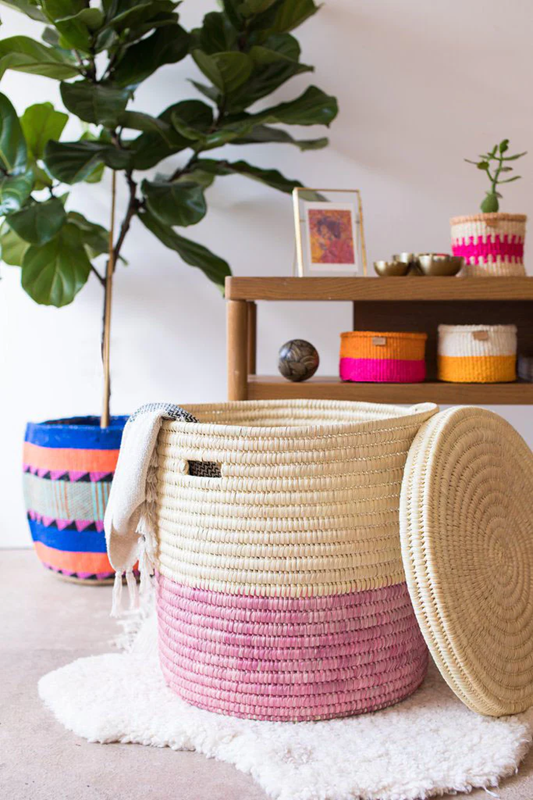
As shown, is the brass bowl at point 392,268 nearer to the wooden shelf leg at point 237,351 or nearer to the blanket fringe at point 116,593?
the wooden shelf leg at point 237,351

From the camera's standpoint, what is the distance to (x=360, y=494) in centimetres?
112

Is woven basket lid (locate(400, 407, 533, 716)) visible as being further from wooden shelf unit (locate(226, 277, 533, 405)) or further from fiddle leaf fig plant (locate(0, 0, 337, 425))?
fiddle leaf fig plant (locate(0, 0, 337, 425))

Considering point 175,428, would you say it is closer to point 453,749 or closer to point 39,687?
point 39,687

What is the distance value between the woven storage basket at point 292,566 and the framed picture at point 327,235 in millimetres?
731

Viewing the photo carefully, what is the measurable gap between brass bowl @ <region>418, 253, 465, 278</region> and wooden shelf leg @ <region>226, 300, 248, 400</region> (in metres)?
0.39

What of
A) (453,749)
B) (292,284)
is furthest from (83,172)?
(453,749)

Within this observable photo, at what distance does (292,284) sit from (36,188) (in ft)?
2.20

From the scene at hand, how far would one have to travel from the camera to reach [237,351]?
1640 mm

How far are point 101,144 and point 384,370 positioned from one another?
0.80 metres

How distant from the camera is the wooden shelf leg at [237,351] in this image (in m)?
1.64

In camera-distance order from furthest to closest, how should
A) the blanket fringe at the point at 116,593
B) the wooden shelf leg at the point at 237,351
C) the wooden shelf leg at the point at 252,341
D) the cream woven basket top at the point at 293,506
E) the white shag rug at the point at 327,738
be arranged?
the wooden shelf leg at the point at 252,341
the wooden shelf leg at the point at 237,351
the blanket fringe at the point at 116,593
the cream woven basket top at the point at 293,506
the white shag rug at the point at 327,738

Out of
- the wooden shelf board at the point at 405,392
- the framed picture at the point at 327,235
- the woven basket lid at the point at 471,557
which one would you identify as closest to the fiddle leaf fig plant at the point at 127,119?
the framed picture at the point at 327,235

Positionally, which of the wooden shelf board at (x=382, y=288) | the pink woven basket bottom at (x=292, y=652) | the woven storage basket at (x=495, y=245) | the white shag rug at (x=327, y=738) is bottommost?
the white shag rug at (x=327, y=738)

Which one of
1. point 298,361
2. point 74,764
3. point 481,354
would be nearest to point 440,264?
point 481,354
